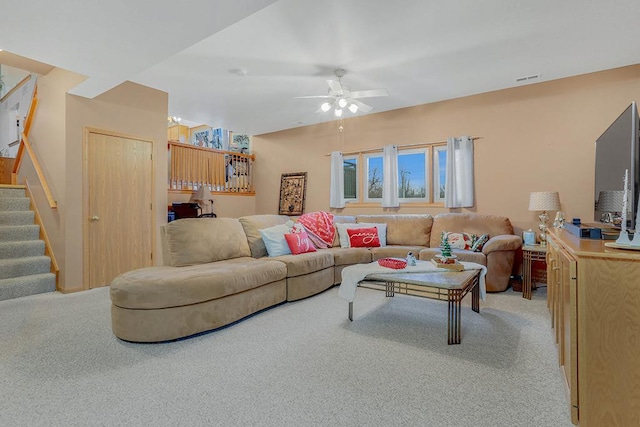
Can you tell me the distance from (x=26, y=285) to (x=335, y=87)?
14.1 ft

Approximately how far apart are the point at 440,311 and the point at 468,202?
2145 mm

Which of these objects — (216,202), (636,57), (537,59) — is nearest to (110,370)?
(216,202)

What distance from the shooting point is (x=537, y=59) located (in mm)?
3447

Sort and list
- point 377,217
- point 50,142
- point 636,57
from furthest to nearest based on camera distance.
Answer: point 377,217 < point 50,142 < point 636,57

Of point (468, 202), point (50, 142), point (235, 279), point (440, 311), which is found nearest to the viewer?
point (235, 279)

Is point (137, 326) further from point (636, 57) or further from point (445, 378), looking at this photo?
point (636, 57)

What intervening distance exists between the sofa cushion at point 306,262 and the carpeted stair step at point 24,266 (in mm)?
3028

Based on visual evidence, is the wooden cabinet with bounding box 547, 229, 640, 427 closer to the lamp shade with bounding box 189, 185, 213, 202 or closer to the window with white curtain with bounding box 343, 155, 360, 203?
the window with white curtain with bounding box 343, 155, 360, 203

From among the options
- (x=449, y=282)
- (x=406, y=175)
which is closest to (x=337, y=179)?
(x=406, y=175)

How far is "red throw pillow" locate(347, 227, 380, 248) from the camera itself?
458cm

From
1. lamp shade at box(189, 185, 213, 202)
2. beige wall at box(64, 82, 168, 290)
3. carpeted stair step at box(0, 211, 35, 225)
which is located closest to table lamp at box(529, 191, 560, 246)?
lamp shade at box(189, 185, 213, 202)

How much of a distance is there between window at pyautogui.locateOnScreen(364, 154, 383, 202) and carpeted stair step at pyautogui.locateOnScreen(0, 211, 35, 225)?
→ 5.14m

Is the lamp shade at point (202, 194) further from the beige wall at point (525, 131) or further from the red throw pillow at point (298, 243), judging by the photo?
the beige wall at point (525, 131)

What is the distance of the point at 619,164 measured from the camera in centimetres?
219
